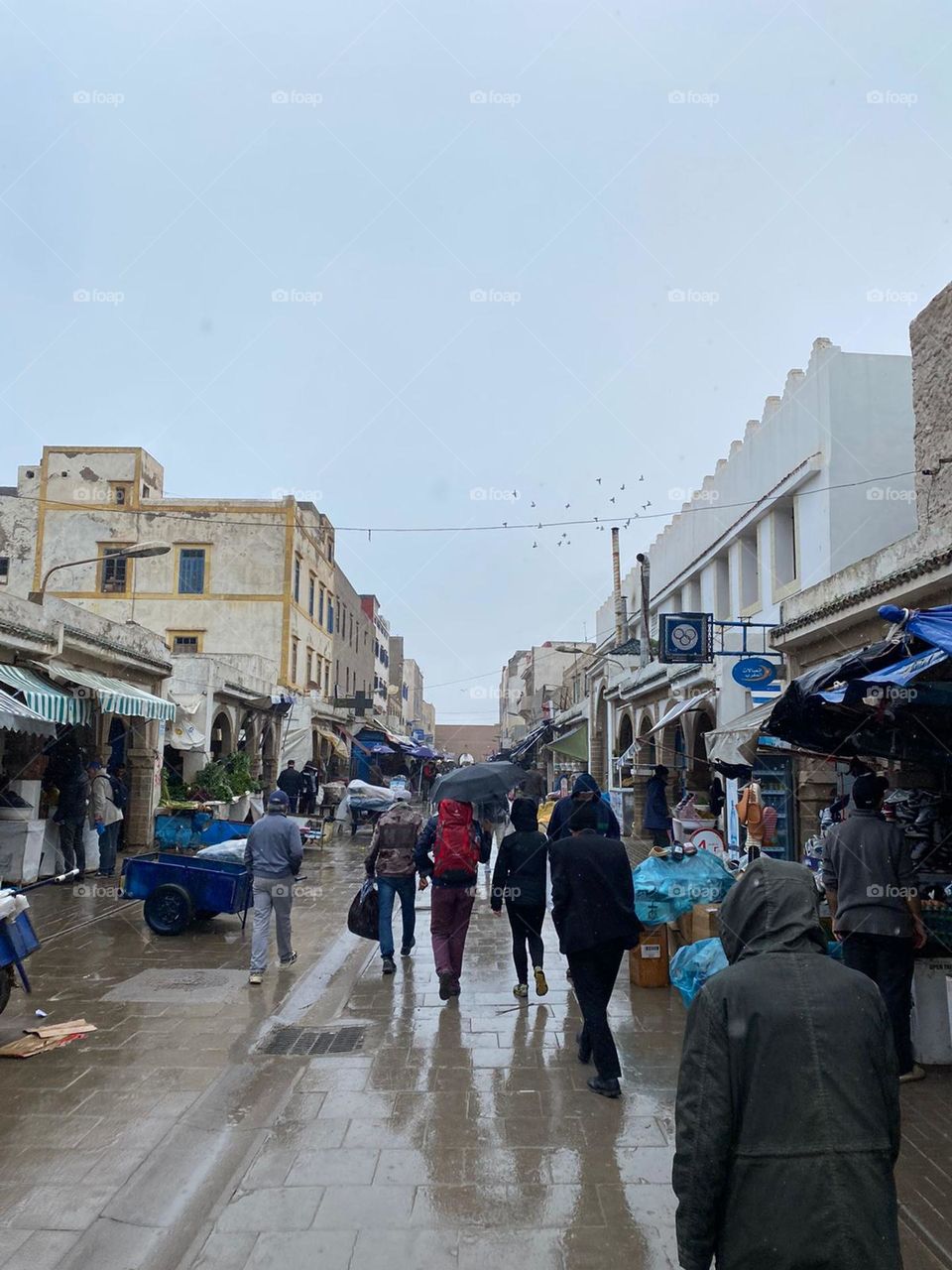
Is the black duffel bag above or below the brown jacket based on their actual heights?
below

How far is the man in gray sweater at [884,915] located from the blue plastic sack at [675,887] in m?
2.02

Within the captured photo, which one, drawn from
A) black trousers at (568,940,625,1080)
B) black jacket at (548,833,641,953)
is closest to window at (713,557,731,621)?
black jacket at (548,833,641,953)

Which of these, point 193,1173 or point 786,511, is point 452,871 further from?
point 786,511

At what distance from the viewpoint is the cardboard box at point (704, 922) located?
282 inches

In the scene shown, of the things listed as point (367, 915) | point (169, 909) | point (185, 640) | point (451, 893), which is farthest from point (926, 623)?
point (185, 640)

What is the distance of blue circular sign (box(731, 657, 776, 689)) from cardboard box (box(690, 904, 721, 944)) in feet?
21.6

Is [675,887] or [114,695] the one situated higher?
[114,695]

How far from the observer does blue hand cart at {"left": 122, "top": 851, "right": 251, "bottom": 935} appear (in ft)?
31.9

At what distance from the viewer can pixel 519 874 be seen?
7160mm

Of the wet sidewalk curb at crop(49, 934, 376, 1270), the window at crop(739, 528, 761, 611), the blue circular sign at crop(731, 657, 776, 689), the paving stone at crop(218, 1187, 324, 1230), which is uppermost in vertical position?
the window at crop(739, 528, 761, 611)

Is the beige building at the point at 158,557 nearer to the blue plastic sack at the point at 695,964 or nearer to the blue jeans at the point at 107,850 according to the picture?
the blue jeans at the point at 107,850

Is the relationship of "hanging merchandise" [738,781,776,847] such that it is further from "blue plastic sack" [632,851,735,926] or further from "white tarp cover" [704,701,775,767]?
"blue plastic sack" [632,851,735,926]

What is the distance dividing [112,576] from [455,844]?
27959mm

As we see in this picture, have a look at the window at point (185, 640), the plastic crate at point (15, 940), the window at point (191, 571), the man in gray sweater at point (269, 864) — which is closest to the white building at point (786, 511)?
the man in gray sweater at point (269, 864)
